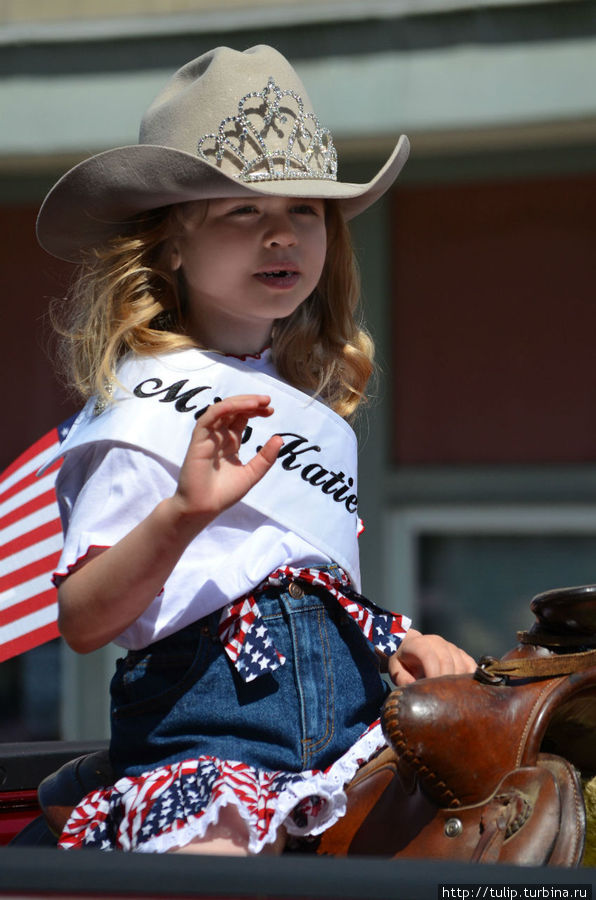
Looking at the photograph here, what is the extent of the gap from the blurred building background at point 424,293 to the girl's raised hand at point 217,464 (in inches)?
118

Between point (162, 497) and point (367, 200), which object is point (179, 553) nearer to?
point (162, 497)

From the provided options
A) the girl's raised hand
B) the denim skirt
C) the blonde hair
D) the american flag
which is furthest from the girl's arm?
the american flag

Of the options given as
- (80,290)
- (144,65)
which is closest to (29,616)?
(80,290)

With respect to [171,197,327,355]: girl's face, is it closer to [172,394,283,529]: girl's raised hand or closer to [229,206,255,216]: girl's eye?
[229,206,255,216]: girl's eye

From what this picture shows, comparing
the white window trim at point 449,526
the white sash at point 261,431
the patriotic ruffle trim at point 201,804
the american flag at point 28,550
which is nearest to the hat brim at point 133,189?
the white sash at point 261,431

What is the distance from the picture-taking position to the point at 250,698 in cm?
175

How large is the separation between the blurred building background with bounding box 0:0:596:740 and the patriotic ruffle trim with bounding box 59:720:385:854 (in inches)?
123

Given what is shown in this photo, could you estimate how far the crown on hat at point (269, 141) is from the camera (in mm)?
1876

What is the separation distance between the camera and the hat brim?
180 cm

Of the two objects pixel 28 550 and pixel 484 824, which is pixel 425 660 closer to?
pixel 484 824

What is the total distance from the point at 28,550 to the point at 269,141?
0.99 meters

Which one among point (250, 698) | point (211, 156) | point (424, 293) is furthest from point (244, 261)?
point (424, 293)

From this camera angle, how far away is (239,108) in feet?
6.24

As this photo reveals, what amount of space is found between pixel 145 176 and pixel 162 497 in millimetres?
479
